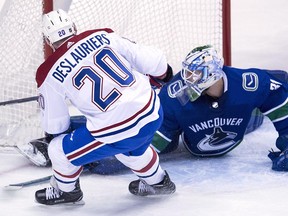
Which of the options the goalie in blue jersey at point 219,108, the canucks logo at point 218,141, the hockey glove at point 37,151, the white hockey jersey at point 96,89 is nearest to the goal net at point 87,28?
the hockey glove at point 37,151

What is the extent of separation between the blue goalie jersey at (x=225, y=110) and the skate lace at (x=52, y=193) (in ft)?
1.75

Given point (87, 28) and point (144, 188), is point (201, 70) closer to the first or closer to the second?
point (144, 188)

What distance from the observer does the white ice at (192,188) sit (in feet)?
9.84

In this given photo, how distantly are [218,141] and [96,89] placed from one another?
30.4 inches

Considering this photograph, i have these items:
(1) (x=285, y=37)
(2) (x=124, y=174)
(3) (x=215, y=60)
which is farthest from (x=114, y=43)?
(1) (x=285, y=37)

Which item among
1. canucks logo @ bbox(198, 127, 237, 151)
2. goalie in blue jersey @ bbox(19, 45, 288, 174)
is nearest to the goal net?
goalie in blue jersey @ bbox(19, 45, 288, 174)

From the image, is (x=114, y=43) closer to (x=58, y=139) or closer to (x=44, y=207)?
(x=58, y=139)

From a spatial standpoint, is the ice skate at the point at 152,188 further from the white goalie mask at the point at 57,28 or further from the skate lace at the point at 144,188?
the white goalie mask at the point at 57,28

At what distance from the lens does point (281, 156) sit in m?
3.33

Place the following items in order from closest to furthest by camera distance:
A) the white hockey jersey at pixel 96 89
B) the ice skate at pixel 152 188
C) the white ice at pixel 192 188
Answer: the white hockey jersey at pixel 96 89, the white ice at pixel 192 188, the ice skate at pixel 152 188

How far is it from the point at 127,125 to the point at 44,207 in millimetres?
457

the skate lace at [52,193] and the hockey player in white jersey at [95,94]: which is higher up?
the hockey player in white jersey at [95,94]

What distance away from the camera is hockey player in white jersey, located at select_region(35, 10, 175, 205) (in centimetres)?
286

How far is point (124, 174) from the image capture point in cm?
343
